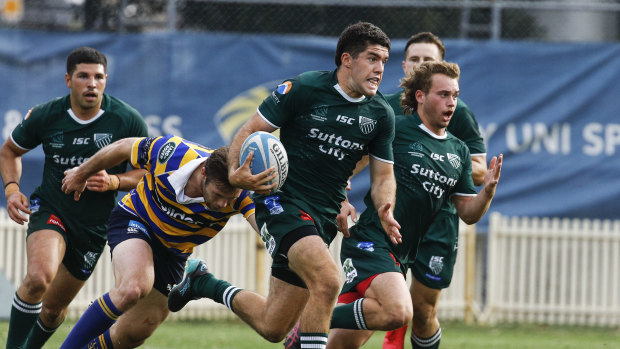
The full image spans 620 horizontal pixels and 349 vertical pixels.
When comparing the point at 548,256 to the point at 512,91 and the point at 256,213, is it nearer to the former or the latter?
the point at 512,91

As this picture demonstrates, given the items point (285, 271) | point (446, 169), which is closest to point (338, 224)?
point (285, 271)

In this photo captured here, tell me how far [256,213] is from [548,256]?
287 inches

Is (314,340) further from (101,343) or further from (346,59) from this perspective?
(346,59)

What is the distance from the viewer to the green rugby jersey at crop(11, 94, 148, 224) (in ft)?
25.6

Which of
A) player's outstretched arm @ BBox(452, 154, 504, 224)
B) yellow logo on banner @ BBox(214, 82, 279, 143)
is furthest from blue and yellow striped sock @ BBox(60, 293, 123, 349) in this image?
yellow logo on banner @ BBox(214, 82, 279, 143)

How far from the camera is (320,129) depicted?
641cm

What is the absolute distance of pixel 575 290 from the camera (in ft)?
42.1

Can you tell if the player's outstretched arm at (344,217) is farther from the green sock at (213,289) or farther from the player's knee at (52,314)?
the player's knee at (52,314)

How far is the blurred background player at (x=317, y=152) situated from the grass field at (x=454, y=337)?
3194 mm

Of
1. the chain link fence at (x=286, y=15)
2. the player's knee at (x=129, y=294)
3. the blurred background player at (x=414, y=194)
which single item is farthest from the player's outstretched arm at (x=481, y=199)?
the chain link fence at (x=286, y=15)

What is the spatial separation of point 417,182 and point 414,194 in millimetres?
89

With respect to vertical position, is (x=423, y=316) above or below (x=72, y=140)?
below

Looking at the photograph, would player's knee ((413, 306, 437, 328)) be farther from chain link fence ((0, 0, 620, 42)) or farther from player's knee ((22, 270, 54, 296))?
chain link fence ((0, 0, 620, 42))

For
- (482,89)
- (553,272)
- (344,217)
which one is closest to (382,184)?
(344,217)
